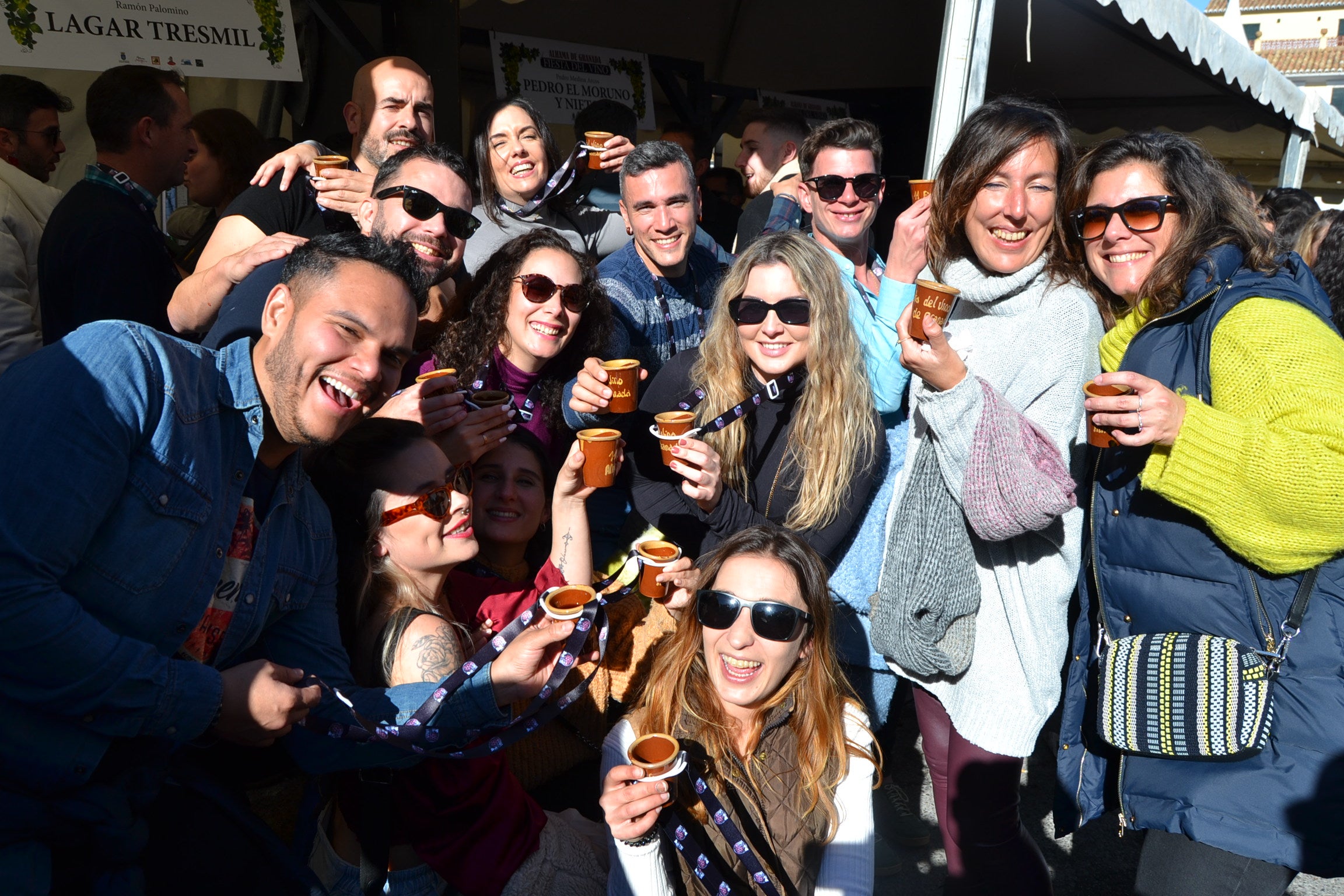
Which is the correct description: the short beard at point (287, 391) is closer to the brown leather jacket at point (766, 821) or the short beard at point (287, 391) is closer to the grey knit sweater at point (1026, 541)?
the brown leather jacket at point (766, 821)

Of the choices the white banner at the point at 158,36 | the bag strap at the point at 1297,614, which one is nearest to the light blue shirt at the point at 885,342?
the bag strap at the point at 1297,614

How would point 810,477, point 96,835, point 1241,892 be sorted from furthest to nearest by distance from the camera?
point 810,477 < point 1241,892 < point 96,835

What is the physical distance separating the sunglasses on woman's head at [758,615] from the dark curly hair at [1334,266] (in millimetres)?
3704

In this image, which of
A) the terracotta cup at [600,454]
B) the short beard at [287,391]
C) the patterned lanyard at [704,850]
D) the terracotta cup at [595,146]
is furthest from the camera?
the terracotta cup at [595,146]

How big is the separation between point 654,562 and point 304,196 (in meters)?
2.01

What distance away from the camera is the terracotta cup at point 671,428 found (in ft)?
9.01

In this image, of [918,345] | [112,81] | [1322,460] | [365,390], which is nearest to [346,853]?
[365,390]

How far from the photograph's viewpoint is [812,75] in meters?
10.1

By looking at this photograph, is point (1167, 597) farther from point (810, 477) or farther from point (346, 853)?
point (346, 853)

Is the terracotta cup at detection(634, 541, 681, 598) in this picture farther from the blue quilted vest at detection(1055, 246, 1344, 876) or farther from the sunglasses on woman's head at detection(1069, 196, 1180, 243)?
the sunglasses on woman's head at detection(1069, 196, 1180, 243)

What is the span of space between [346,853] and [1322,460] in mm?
2542

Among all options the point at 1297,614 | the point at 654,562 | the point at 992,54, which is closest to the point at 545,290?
the point at 654,562

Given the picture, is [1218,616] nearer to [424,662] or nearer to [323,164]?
[424,662]

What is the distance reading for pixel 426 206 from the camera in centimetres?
317
